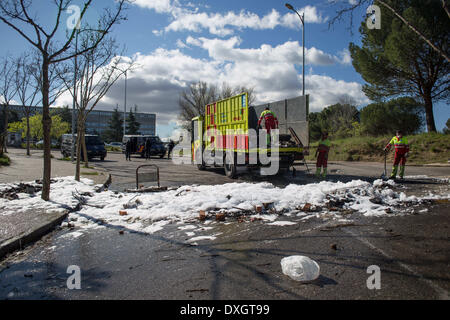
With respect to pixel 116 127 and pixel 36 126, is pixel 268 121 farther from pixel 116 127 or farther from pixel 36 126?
pixel 116 127

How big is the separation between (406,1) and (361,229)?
20650 millimetres

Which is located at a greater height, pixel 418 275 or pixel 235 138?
pixel 235 138

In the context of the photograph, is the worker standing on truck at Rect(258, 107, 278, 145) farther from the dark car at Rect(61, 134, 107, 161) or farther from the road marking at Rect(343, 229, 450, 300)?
the dark car at Rect(61, 134, 107, 161)

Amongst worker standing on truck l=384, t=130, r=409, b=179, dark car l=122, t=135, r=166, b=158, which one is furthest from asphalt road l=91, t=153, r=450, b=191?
dark car l=122, t=135, r=166, b=158

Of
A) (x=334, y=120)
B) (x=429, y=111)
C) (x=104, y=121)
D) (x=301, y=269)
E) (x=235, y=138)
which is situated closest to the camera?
(x=301, y=269)

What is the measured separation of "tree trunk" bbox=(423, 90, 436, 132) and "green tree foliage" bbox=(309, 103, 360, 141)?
10.1 metres

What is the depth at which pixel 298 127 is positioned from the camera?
11.2 meters

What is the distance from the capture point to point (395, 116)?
76.9ft

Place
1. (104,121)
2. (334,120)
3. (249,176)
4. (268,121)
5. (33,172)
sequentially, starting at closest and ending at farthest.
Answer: (268,121) < (249,176) < (33,172) < (334,120) < (104,121)

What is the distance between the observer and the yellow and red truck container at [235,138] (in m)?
10.4

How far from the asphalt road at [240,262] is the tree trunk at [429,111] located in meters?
19.0

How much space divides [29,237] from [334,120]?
3997 cm

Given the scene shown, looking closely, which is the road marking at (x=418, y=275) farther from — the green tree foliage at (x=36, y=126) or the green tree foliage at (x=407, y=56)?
the green tree foliage at (x=36, y=126)

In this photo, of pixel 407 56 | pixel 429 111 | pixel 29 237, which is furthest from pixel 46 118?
pixel 429 111
